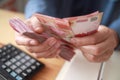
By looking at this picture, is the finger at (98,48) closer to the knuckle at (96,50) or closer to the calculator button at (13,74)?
the knuckle at (96,50)

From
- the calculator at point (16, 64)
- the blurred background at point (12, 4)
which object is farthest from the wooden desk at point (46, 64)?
the blurred background at point (12, 4)

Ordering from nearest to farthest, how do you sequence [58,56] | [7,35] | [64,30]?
[64,30] < [58,56] < [7,35]

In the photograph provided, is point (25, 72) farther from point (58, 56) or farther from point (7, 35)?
point (7, 35)

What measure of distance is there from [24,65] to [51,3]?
25 cm

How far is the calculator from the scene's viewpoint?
1.61 ft

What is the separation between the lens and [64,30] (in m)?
0.45

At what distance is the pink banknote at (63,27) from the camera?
0.42m

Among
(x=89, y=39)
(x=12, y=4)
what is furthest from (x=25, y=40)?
(x=12, y=4)

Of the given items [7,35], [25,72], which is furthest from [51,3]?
[25,72]

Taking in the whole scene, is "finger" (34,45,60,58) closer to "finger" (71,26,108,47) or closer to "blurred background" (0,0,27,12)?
"finger" (71,26,108,47)

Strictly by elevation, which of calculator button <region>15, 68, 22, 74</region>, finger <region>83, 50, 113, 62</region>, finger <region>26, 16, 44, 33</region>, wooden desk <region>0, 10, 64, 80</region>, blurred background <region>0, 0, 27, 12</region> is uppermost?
finger <region>26, 16, 44, 33</region>

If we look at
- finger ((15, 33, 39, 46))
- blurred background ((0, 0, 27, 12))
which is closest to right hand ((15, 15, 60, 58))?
finger ((15, 33, 39, 46))

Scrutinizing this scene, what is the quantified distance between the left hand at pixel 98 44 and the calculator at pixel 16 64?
11 centimetres

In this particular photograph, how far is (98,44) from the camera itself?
0.51 metres
